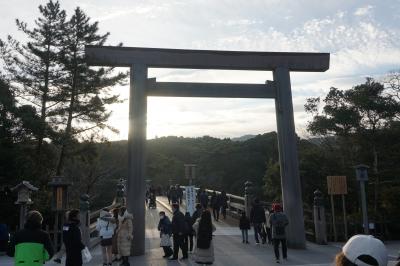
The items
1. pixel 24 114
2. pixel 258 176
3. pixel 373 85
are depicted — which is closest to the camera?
pixel 24 114

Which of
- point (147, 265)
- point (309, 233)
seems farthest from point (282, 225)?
point (309, 233)

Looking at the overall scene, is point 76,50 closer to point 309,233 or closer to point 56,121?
point 56,121

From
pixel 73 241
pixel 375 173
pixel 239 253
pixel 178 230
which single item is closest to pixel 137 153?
pixel 178 230

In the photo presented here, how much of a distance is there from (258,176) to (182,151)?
70.2ft

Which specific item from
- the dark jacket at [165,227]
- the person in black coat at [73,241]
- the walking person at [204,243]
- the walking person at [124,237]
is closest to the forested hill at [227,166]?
the dark jacket at [165,227]

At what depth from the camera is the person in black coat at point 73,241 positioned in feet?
23.6

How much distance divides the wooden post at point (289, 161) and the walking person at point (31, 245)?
9353mm

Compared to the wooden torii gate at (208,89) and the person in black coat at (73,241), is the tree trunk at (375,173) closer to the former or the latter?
the wooden torii gate at (208,89)

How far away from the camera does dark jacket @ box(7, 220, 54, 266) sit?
5.49 metres

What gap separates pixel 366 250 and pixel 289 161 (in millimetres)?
11596

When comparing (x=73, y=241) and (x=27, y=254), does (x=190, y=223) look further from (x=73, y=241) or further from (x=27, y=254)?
(x=27, y=254)

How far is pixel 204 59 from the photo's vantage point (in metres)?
13.6

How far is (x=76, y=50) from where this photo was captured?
2280cm

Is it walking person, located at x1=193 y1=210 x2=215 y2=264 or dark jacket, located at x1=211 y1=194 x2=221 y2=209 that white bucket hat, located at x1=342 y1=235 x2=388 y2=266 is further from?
dark jacket, located at x1=211 y1=194 x2=221 y2=209
